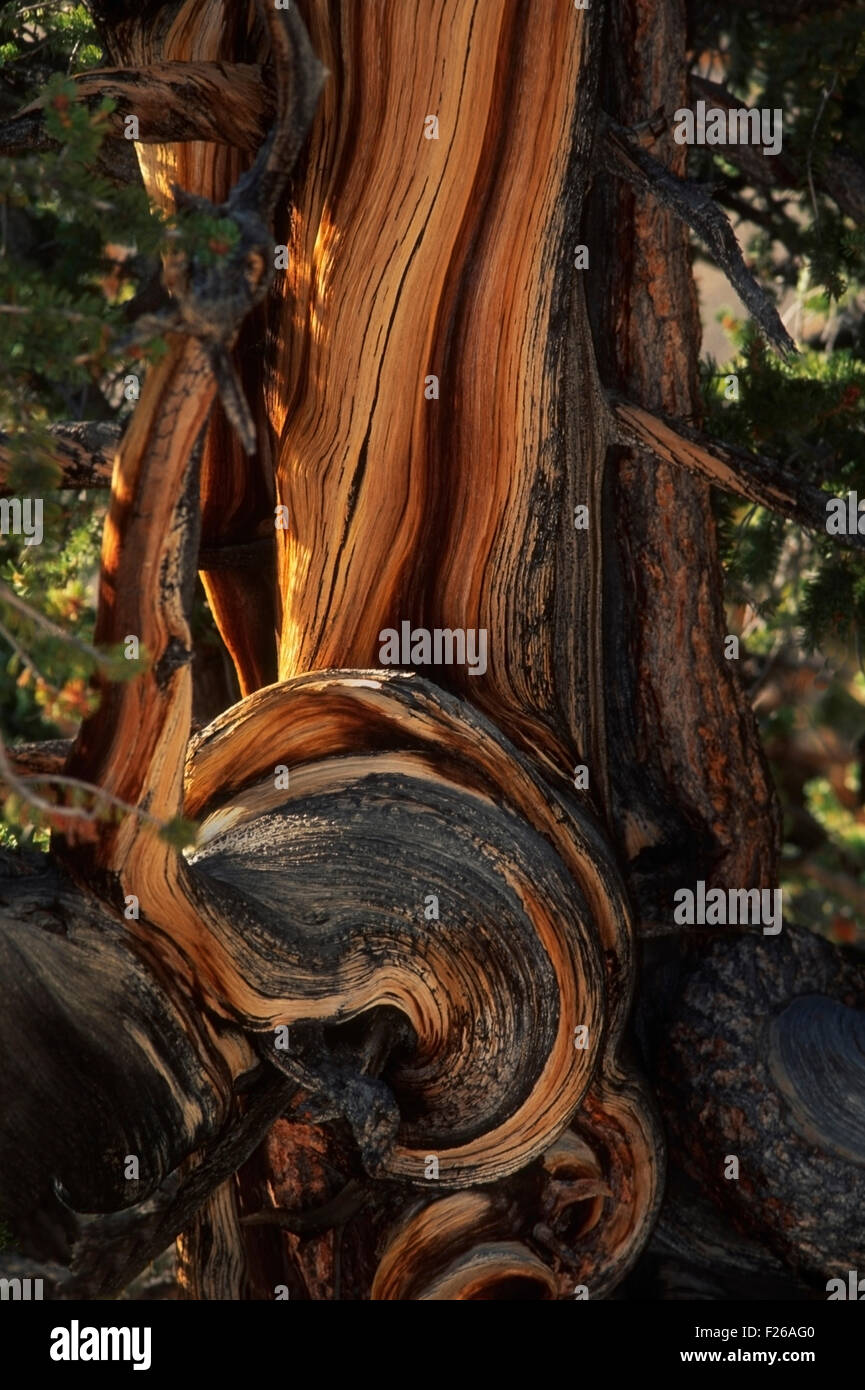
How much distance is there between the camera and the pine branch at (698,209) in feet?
7.59

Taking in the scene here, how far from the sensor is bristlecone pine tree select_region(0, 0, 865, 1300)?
2023mm

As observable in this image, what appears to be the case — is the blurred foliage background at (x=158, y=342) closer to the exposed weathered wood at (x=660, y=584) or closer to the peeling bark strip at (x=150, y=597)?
the peeling bark strip at (x=150, y=597)

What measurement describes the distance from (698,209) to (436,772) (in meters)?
0.97

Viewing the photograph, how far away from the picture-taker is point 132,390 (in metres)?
2.59

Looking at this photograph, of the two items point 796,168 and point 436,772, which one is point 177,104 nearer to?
point 436,772

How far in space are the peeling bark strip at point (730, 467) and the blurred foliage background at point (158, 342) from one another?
0.13 m

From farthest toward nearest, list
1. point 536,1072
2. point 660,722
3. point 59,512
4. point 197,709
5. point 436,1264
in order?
1. point 197,709
2. point 660,722
3. point 436,1264
4. point 536,1072
5. point 59,512

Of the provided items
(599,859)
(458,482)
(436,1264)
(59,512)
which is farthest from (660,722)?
(59,512)

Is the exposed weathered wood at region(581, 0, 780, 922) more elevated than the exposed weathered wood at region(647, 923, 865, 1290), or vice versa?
the exposed weathered wood at region(581, 0, 780, 922)

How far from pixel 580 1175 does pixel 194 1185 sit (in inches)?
28.9

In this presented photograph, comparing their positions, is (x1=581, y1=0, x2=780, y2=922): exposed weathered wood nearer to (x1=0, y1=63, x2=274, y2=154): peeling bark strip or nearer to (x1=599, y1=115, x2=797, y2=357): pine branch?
(x1=599, y1=115, x2=797, y2=357): pine branch

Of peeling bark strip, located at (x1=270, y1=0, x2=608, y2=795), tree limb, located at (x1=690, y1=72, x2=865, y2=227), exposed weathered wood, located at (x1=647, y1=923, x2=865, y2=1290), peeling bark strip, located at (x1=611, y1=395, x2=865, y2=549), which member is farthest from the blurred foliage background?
exposed weathered wood, located at (x1=647, y1=923, x2=865, y2=1290)

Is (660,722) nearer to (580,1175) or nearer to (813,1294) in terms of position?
(580,1175)

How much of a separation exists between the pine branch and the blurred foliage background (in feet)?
0.30
